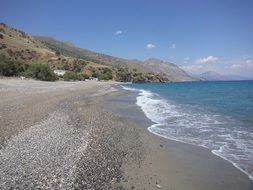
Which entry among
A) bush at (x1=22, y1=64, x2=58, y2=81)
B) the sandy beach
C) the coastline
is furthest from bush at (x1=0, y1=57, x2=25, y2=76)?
the coastline

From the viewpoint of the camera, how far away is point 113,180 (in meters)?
8.65

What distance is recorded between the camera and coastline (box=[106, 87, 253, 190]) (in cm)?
882

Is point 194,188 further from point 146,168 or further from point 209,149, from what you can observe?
point 209,149

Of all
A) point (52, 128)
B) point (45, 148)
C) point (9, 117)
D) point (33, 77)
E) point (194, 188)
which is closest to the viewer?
point (194, 188)

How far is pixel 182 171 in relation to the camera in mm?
10188

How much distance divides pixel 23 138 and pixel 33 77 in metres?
79.1

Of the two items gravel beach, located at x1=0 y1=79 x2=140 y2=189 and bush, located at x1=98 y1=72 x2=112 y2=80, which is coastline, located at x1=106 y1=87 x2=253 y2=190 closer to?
gravel beach, located at x1=0 y1=79 x2=140 y2=189

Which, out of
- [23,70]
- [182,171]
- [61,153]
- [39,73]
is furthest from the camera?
[23,70]

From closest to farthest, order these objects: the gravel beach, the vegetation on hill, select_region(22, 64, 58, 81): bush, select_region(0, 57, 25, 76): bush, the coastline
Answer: the gravel beach, the coastline, select_region(0, 57, 25, 76): bush, the vegetation on hill, select_region(22, 64, 58, 81): bush

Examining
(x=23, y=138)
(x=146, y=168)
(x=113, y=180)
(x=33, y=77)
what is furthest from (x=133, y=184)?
(x=33, y=77)

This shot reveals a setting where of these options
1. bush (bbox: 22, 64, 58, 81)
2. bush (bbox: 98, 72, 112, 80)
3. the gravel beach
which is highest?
the gravel beach

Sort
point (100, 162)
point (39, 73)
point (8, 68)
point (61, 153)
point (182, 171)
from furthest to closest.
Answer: point (39, 73), point (8, 68), point (61, 153), point (182, 171), point (100, 162)

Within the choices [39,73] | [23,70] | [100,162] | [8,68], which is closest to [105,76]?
[23,70]

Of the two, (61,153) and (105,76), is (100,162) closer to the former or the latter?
(61,153)
